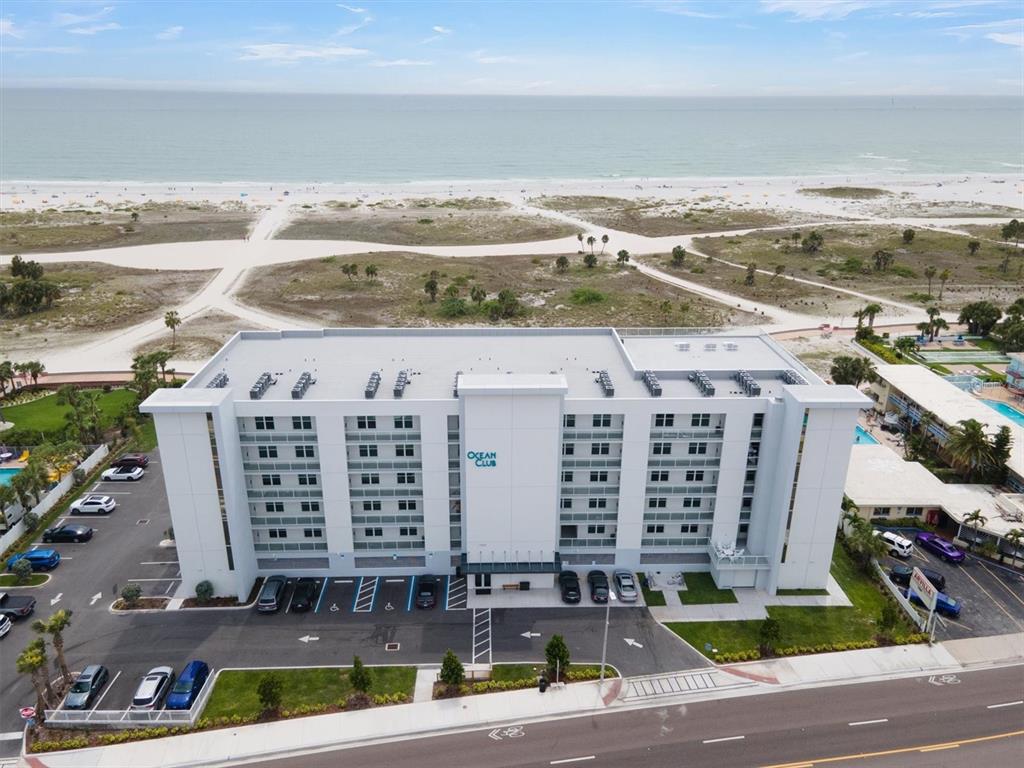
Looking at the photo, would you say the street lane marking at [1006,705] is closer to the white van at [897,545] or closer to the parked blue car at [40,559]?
the white van at [897,545]

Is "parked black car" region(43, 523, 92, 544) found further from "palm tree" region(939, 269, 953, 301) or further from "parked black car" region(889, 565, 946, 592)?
"palm tree" region(939, 269, 953, 301)

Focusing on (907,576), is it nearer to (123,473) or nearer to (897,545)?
(897,545)

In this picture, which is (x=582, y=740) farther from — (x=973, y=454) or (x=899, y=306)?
(x=899, y=306)

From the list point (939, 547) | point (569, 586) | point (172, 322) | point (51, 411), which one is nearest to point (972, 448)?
point (939, 547)

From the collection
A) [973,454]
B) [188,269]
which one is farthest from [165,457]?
[188,269]

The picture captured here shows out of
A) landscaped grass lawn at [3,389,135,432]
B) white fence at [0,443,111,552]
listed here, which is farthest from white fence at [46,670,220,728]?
landscaped grass lawn at [3,389,135,432]

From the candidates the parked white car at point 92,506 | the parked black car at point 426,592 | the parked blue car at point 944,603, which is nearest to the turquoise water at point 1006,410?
the parked blue car at point 944,603
